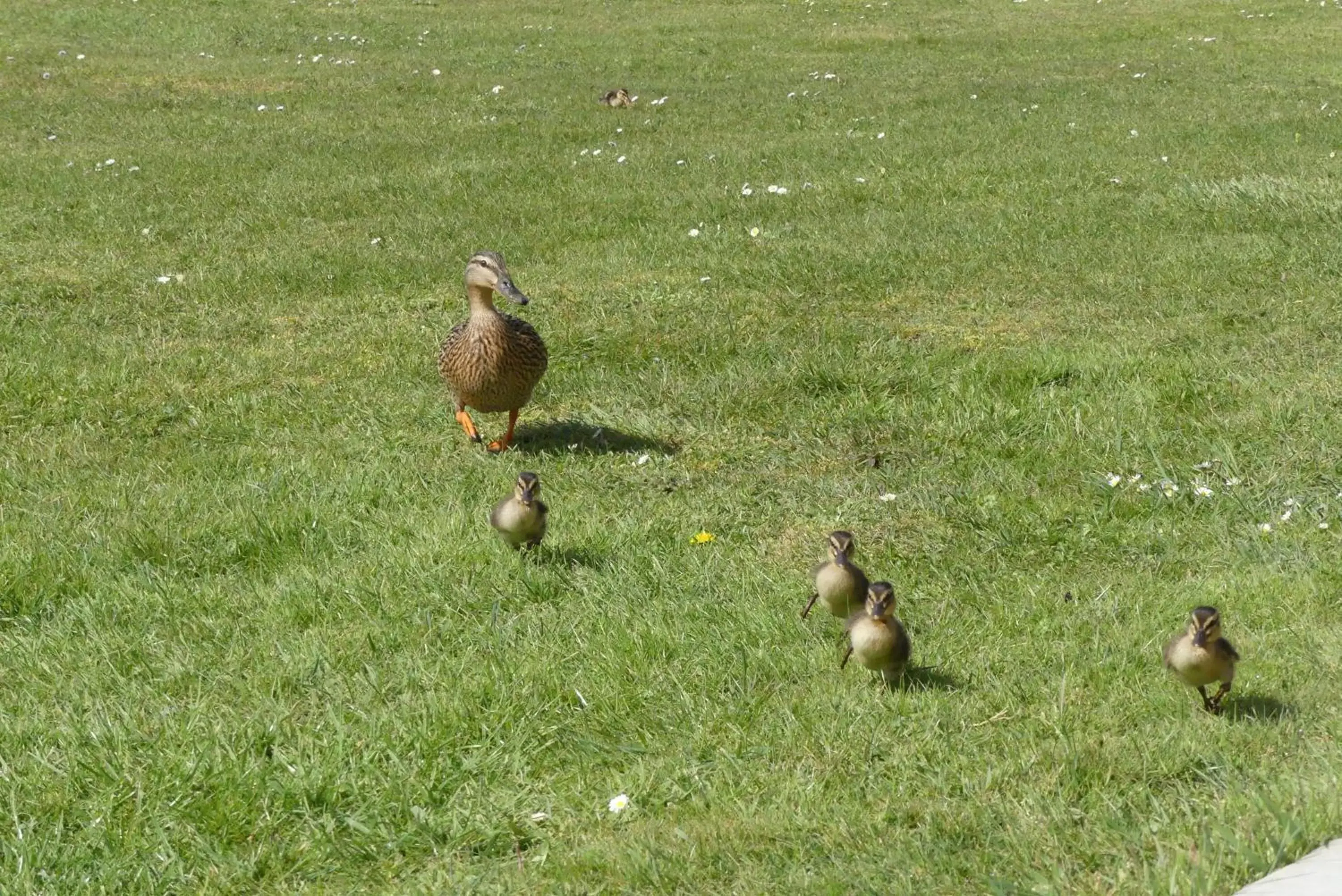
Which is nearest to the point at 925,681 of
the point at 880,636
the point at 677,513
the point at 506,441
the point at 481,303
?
the point at 880,636

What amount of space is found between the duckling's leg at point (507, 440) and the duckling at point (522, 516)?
168 centimetres

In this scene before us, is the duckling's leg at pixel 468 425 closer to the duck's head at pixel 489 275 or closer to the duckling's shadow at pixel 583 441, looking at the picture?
the duckling's shadow at pixel 583 441

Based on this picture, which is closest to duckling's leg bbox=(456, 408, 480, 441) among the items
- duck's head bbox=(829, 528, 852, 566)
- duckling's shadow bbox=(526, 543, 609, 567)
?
duckling's shadow bbox=(526, 543, 609, 567)

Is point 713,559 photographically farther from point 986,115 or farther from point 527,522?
point 986,115

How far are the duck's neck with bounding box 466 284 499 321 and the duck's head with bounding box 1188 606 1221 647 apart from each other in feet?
13.8

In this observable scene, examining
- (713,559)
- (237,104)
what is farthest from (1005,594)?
(237,104)

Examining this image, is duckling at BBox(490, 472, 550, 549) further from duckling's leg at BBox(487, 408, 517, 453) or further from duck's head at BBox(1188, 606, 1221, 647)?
duck's head at BBox(1188, 606, 1221, 647)

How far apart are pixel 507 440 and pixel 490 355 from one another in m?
0.48

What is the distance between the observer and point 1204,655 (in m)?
4.21

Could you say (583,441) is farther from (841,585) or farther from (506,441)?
(841,585)

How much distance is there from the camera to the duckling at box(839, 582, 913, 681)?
14.8 ft

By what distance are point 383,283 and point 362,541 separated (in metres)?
5.05

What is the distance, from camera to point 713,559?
19.3 ft

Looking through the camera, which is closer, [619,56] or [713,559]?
[713,559]
